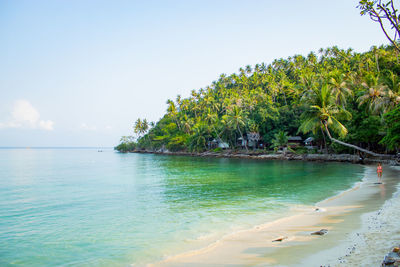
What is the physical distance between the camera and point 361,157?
35000 millimetres

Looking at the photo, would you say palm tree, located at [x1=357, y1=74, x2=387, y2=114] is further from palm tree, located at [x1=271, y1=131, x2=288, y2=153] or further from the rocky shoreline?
palm tree, located at [x1=271, y1=131, x2=288, y2=153]

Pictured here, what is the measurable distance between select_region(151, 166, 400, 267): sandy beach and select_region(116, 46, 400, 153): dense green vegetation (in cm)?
1295

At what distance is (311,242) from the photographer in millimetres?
6789

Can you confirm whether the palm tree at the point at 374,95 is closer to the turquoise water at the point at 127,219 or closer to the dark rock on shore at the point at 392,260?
the turquoise water at the point at 127,219

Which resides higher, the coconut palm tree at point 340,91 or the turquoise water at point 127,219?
the coconut palm tree at point 340,91

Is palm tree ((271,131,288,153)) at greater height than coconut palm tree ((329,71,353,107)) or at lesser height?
lesser

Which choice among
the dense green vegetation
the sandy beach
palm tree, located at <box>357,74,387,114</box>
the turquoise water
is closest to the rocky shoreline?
the dense green vegetation

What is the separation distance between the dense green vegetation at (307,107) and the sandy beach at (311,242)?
1295cm

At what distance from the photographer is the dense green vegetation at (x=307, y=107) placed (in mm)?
27812

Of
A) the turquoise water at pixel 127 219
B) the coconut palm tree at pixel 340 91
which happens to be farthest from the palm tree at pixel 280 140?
the turquoise water at pixel 127 219

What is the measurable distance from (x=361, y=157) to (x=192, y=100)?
55.0 m

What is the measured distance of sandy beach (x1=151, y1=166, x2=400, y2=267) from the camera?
5.55 metres

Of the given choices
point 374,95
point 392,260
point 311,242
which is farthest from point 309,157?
point 392,260

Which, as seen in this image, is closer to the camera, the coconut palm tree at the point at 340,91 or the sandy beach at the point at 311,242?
the sandy beach at the point at 311,242
